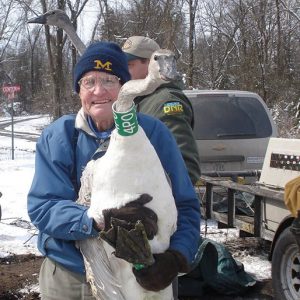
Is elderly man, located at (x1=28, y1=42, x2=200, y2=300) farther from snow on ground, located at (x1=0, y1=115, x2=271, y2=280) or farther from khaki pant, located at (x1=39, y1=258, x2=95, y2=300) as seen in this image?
snow on ground, located at (x1=0, y1=115, x2=271, y2=280)

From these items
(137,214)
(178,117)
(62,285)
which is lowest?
(62,285)

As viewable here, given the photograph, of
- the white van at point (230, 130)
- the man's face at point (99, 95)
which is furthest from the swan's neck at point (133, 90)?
the white van at point (230, 130)

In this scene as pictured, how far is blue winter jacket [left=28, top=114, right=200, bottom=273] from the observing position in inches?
80.5

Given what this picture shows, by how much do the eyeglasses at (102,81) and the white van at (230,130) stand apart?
4643mm

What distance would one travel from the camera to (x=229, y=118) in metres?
7.15

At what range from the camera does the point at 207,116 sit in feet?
23.3

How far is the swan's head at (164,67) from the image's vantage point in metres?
1.87

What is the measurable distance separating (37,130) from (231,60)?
13903mm

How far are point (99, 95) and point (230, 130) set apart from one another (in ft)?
16.5

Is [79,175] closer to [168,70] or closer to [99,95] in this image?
[99,95]

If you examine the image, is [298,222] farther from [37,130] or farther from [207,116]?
[37,130]

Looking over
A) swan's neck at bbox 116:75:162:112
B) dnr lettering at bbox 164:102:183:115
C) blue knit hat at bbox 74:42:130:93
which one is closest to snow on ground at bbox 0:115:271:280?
dnr lettering at bbox 164:102:183:115

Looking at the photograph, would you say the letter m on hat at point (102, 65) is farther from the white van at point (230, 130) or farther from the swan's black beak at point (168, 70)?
the white van at point (230, 130)

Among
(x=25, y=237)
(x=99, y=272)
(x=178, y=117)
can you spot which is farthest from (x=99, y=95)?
(x=25, y=237)
